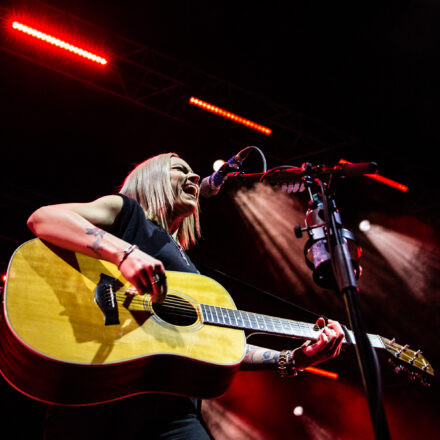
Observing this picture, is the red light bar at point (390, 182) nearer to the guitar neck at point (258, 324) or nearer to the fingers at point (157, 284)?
the guitar neck at point (258, 324)

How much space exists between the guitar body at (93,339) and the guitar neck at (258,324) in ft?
0.20

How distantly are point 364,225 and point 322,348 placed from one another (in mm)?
6471

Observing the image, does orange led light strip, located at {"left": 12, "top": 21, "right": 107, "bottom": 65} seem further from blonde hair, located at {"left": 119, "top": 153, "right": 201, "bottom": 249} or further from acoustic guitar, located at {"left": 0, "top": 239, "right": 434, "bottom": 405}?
acoustic guitar, located at {"left": 0, "top": 239, "right": 434, "bottom": 405}

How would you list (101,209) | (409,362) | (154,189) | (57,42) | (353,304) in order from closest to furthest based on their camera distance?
(353,304)
(101,209)
(409,362)
(154,189)
(57,42)

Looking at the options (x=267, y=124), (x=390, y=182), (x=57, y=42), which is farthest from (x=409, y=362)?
(x=57, y=42)

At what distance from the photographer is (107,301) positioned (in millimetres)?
1788

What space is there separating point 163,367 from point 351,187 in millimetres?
7431

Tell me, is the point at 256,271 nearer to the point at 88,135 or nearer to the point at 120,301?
the point at 88,135

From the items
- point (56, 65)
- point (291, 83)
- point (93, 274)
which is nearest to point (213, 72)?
point (291, 83)

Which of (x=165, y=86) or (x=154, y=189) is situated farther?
(x=165, y=86)

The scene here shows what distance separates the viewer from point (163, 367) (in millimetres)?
1784

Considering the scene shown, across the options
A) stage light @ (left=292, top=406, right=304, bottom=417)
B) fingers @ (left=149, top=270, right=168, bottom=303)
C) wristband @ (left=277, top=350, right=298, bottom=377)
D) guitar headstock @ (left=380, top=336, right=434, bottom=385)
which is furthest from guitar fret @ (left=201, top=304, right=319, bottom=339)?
stage light @ (left=292, top=406, right=304, bottom=417)

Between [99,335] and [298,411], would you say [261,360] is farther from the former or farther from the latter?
[298,411]

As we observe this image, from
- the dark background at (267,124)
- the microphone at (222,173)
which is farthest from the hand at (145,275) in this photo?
the dark background at (267,124)
